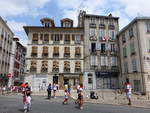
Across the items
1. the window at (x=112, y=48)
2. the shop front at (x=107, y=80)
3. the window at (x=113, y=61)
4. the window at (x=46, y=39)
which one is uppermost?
the window at (x=46, y=39)

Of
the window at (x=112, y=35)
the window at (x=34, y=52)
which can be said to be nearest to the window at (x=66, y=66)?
the window at (x=34, y=52)

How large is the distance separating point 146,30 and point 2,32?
29365 mm

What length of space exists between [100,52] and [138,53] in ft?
30.4

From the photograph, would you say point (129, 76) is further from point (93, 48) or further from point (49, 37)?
point (49, 37)

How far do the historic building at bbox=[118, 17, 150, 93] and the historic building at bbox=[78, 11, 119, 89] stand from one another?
4150mm

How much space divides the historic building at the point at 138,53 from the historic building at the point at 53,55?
32.3 ft

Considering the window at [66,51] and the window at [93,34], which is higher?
the window at [93,34]

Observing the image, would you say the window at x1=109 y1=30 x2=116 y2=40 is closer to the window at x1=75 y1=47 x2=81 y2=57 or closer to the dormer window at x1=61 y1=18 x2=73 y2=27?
the window at x1=75 y1=47 x2=81 y2=57

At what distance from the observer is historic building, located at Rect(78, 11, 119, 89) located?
29.7 m

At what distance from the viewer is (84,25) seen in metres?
31.8

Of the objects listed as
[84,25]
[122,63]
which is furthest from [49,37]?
[122,63]

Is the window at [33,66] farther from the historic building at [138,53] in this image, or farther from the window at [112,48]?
the historic building at [138,53]

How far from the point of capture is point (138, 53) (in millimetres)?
23062

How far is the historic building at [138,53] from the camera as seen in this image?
2189 cm
